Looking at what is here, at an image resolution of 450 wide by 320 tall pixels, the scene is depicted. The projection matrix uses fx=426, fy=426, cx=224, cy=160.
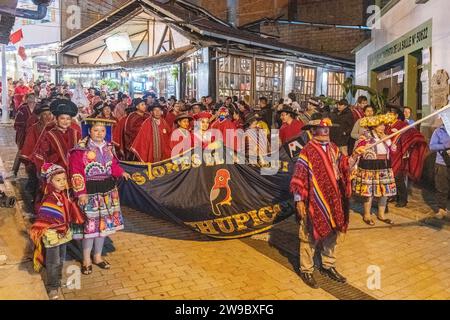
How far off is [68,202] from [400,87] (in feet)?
36.5

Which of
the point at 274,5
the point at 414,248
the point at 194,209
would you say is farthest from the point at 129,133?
the point at 274,5

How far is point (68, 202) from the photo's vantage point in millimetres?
4613

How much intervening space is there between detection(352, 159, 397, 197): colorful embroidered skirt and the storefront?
2.06 m

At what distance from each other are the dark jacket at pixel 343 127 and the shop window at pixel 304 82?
29.4 ft

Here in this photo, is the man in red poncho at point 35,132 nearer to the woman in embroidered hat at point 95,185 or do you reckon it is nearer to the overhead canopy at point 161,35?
the woman in embroidered hat at point 95,185

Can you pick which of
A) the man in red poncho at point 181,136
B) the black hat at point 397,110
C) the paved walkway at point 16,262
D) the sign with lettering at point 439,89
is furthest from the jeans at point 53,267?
the sign with lettering at point 439,89

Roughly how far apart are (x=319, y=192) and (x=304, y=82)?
50.9 feet

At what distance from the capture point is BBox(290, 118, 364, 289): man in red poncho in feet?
15.3

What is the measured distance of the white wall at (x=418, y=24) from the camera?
8812 mm

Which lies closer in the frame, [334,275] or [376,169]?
[334,275]

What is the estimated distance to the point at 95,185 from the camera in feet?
16.1

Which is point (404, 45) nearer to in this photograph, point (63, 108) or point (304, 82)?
point (304, 82)

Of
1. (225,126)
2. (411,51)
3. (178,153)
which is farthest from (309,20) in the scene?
(178,153)

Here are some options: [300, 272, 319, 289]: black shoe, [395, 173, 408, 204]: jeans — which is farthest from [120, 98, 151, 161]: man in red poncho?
[300, 272, 319, 289]: black shoe
